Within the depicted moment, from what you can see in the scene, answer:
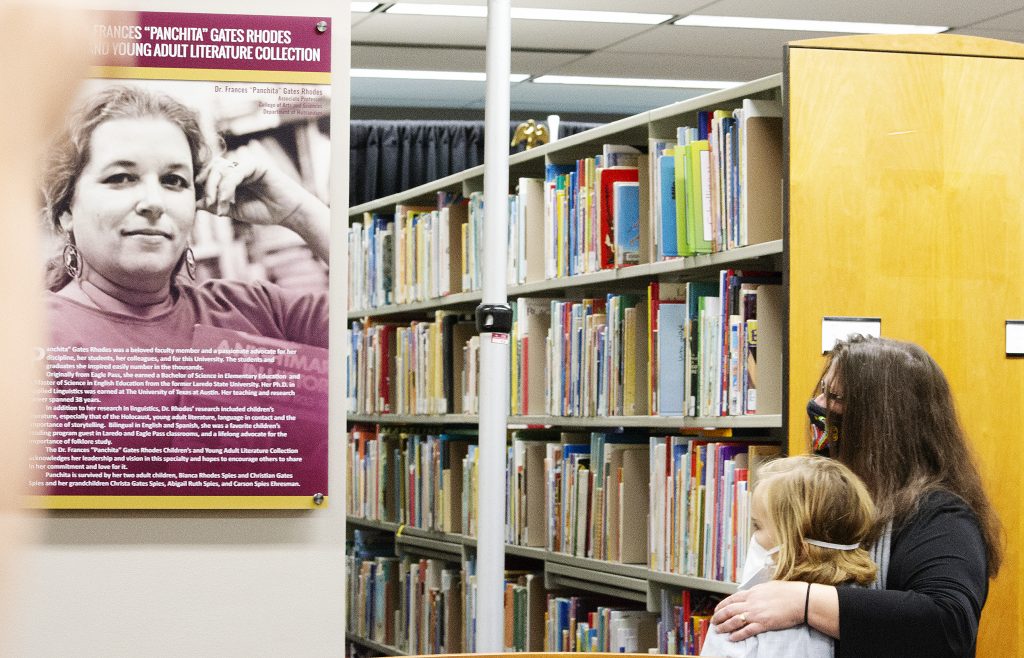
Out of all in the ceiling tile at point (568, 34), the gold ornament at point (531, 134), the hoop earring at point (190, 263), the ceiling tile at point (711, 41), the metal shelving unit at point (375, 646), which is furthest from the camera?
the ceiling tile at point (711, 41)

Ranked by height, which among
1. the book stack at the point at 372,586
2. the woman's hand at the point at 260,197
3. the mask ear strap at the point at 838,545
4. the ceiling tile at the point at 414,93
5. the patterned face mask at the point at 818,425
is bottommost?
the book stack at the point at 372,586

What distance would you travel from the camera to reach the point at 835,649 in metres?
1.80

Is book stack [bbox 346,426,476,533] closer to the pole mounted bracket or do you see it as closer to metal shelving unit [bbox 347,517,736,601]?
metal shelving unit [bbox 347,517,736,601]

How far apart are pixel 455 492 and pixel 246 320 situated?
300cm

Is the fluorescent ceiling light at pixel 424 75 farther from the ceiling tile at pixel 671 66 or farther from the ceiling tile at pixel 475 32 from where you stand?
the ceiling tile at pixel 475 32

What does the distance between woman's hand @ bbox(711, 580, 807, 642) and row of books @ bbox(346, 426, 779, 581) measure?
1168 mm

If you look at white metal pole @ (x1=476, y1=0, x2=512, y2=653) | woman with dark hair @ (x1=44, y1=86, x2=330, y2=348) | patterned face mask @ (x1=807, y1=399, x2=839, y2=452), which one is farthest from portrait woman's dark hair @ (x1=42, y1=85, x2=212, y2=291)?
patterned face mask @ (x1=807, y1=399, x2=839, y2=452)

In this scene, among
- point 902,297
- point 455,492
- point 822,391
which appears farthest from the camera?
point 455,492

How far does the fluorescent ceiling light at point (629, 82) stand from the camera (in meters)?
7.41

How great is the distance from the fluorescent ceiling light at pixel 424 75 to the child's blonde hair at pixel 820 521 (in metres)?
5.60

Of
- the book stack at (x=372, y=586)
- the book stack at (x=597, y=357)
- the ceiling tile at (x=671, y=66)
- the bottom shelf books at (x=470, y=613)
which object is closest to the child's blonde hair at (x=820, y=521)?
the bottom shelf books at (x=470, y=613)

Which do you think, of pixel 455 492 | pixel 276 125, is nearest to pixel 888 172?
pixel 276 125

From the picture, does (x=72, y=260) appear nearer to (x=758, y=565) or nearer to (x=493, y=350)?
(x=493, y=350)

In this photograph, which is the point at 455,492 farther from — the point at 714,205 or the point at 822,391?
the point at 822,391
